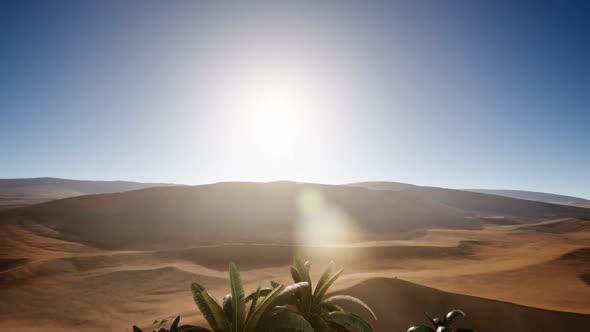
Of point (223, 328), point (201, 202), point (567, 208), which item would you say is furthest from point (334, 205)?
point (567, 208)

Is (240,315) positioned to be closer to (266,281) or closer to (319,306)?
(319,306)

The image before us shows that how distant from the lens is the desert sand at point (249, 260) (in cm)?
1270

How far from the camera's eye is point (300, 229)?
1839 inches

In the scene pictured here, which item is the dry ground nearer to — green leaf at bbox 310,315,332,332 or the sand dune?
the sand dune

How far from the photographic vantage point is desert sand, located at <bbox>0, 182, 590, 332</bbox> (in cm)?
1270

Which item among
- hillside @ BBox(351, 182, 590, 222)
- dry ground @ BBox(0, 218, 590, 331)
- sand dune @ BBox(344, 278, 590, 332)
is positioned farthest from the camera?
hillside @ BBox(351, 182, 590, 222)

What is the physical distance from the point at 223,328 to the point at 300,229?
4233cm

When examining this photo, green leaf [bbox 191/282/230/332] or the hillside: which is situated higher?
green leaf [bbox 191/282/230/332]

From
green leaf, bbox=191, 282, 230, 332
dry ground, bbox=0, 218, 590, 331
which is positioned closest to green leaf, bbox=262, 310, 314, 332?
green leaf, bbox=191, 282, 230, 332

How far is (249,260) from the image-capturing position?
2594 centimetres

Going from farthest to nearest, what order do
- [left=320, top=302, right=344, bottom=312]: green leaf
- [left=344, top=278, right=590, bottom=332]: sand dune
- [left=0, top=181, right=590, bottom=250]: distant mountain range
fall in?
[left=0, top=181, right=590, bottom=250]: distant mountain range, [left=344, top=278, right=590, bottom=332]: sand dune, [left=320, top=302, right=344, bottom=312]: green leaf

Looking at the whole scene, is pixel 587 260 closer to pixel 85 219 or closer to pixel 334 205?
pixel 334 205

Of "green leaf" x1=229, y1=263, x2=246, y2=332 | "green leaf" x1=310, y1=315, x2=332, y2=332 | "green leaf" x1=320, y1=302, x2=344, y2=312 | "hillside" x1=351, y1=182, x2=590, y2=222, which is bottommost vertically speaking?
"hillside" x1=351, y1=182, x2=590, y2=222

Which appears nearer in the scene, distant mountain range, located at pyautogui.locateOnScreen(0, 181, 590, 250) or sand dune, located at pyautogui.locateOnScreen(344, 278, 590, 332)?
sand dune, located at pyautogui.locateOnScreen(344, 278, 590, 332)
